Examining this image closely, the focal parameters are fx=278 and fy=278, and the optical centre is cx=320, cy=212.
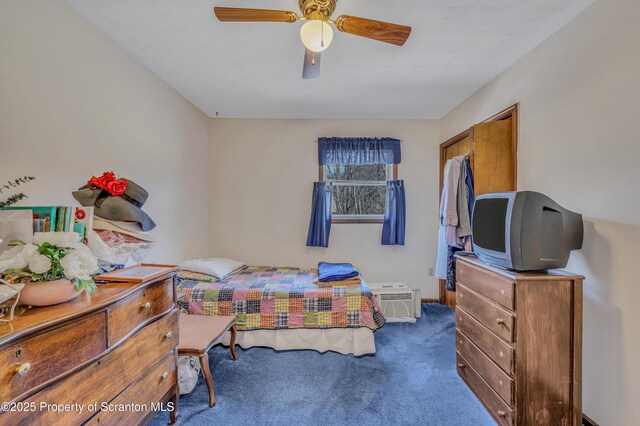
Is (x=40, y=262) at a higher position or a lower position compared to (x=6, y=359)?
higher

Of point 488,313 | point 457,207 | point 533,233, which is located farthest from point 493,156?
point 488,313

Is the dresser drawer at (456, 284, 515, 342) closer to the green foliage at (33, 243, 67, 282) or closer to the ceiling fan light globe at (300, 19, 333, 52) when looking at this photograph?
the ceiling fan light globe at (300, 19, 333, 52)

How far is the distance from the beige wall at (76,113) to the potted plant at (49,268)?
2.15ft

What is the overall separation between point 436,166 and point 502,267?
90.1 inches

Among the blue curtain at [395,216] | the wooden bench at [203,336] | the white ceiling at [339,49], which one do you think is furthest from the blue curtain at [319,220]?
the wooden bench at [203,336]

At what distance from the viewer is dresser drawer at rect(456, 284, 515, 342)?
1.53 m

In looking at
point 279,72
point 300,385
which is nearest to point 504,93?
point 279,72

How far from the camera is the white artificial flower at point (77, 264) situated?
39.8 inches

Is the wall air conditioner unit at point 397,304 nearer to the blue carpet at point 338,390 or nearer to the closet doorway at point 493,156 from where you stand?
the blue carpet at point 338,390

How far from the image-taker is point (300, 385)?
2037 millimetres

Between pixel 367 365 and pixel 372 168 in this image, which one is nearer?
pixel 367 365

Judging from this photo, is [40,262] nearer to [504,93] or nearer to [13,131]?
[13,131]

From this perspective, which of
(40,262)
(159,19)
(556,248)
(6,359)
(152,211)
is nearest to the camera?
(6,359)

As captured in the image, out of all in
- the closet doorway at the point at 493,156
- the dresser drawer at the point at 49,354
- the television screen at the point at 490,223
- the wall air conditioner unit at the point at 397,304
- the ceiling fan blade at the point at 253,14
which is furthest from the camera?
the wall air conditioner unit at the point at 397,304
